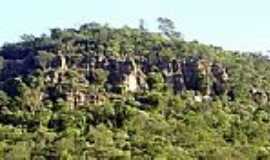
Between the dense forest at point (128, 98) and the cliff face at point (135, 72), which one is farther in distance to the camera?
the cliff face at point (135, 72)

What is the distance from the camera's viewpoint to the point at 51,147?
47.2 m

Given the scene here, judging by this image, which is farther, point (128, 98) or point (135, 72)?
point (135, 72)

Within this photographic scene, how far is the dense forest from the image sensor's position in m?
48.4

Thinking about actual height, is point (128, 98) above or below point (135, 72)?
below

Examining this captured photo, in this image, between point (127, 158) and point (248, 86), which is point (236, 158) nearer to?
point (127, 158)

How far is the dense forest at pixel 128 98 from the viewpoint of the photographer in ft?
159

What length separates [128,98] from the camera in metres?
58.7

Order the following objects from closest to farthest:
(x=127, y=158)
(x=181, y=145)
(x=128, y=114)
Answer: (x=127, y=158) < (x=181, y=145) < (x=128, y=114)

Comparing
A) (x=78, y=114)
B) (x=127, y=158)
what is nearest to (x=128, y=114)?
(x=78, y=114)

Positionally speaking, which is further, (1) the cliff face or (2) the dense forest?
(1) the cliff face

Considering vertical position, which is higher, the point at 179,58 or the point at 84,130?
the point at 179,58

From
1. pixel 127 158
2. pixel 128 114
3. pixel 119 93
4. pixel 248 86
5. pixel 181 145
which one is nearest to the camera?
pixel 127 158

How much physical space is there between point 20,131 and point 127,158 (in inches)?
382

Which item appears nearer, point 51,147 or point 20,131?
point 51,147
